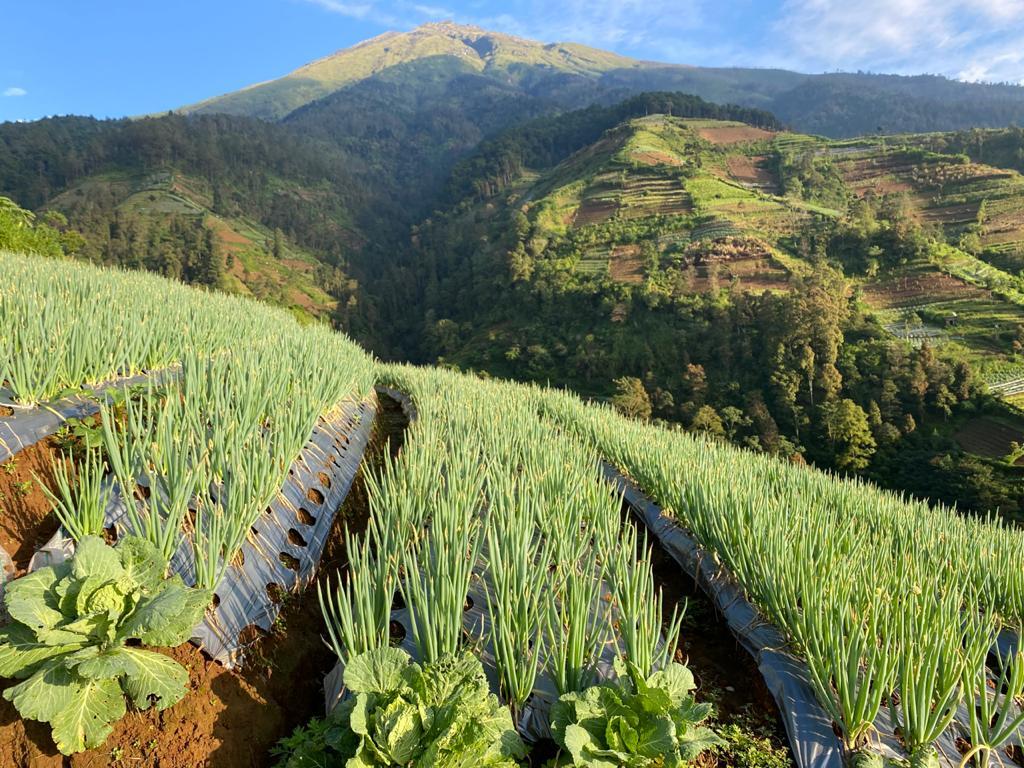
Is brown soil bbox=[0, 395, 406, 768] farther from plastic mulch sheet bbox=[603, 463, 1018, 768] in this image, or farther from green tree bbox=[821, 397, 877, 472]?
green tree bbox=[821, 397, 877, 472]

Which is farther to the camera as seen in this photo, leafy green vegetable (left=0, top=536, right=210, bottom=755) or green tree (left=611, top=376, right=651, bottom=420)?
green tree (left=611, top=376, right=651, bottom=420)

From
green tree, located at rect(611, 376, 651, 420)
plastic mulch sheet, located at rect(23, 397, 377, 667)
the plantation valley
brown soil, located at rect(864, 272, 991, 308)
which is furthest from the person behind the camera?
brown soil, located at rect(864, 272, 991, 308)

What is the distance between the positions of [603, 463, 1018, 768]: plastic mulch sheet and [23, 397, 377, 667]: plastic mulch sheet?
2.27m

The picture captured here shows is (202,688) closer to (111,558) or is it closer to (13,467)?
(111,558)

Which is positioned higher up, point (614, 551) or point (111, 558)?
point (111, 558)

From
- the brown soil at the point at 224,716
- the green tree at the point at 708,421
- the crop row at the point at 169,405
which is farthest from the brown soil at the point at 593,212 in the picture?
the brown soil at the point at 224,716

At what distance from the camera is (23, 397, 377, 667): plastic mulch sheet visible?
2.04 m

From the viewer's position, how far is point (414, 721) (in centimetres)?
160

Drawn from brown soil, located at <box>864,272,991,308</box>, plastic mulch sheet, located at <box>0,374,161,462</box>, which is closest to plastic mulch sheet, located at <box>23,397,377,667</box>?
plastic mulch sheet, located at <box>0,374,161,462</box>

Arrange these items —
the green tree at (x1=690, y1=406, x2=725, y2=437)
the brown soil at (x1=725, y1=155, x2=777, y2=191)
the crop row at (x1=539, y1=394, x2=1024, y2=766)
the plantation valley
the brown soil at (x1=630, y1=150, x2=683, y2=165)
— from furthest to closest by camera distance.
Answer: the brown soil at (x1=630, y1=150, x2=683, y2=165)
the brown soil at (x1=725, y1=155, x2=777, y2=191)
the green tree at (x1=690, y1=406, x2=725, y2=437)
the crop row at (x1=539, y1=394, x2=1024, y2=766)
the plantation valley

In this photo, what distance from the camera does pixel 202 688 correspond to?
1889 millimetres

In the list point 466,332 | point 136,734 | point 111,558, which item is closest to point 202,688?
point 136,734

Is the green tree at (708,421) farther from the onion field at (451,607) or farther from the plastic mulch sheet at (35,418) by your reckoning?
the plastic mulch sheet at (35,418)

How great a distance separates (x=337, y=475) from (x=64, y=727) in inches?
94.0
